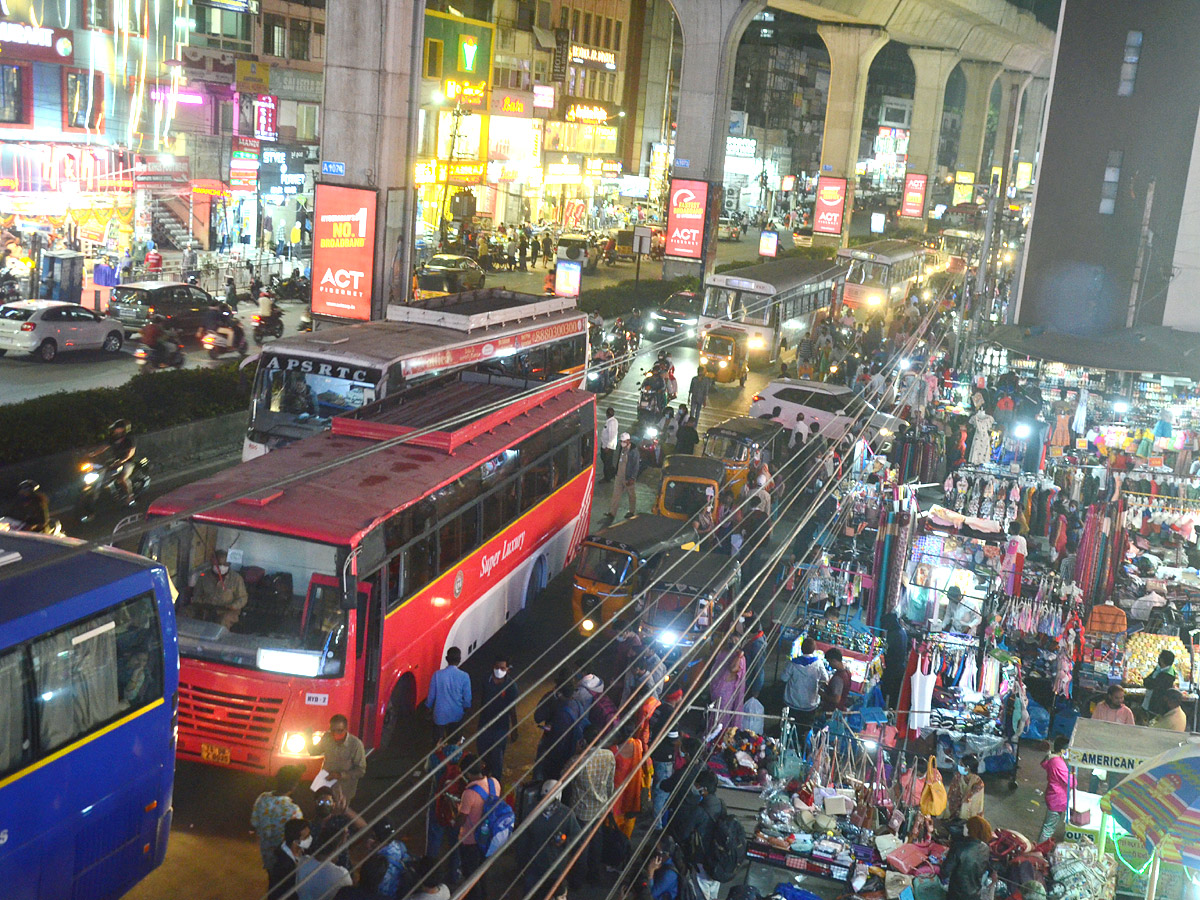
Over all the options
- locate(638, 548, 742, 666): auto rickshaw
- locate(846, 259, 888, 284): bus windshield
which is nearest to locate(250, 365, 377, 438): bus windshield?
locate(638, 548, 742, 666): auto rickshaw

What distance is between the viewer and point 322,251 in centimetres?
2516

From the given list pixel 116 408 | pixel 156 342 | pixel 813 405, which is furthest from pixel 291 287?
pixel 116 408

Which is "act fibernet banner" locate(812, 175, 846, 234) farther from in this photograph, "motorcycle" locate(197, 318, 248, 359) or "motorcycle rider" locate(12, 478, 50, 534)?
"motorcycle rider" locate(12, 478, 50, 534)

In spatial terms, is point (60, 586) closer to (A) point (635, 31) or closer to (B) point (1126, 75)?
(B) point (1126, 75)

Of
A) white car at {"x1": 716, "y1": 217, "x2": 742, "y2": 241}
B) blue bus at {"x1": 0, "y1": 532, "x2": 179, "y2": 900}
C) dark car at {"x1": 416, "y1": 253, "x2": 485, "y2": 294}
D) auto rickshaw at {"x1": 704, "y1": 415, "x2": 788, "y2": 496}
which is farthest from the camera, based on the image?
white car at {"x1": 716, "y1": 217, "x2": 742, "y2": 241}

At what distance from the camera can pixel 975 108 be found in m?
84.4

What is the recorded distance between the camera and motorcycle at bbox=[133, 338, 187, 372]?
2667 centimetres

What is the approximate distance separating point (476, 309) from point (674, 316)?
1816 centimetres

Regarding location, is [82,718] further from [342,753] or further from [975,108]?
[975,108]

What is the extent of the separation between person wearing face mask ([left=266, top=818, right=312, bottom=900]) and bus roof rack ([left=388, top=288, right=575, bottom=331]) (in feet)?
39.2

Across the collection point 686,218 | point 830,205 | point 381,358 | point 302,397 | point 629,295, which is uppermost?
point 830,205

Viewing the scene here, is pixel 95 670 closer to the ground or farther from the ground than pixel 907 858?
farther from the ground

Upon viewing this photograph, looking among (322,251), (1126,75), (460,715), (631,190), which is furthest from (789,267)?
(631,190)

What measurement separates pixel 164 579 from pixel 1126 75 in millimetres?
29780
